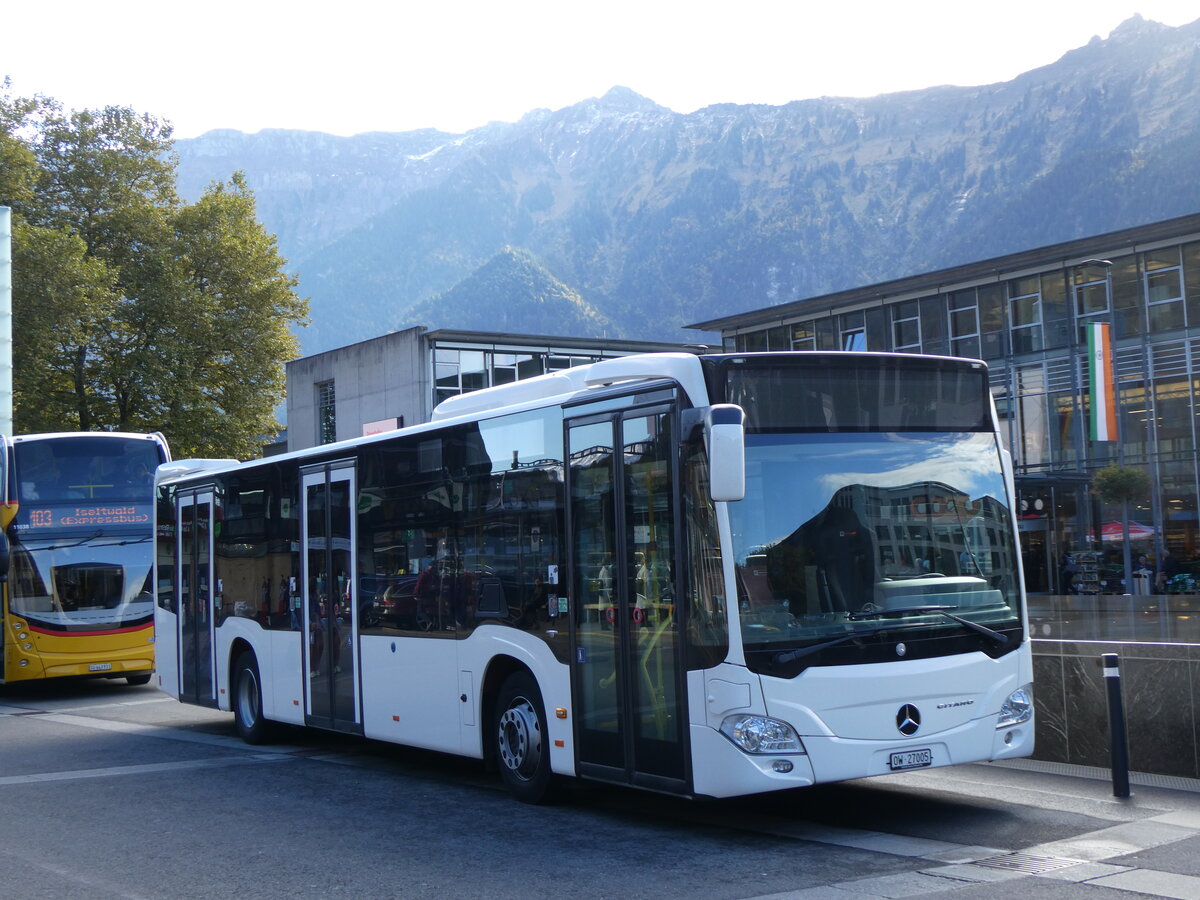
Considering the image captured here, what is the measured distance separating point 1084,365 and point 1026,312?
267 centimetres

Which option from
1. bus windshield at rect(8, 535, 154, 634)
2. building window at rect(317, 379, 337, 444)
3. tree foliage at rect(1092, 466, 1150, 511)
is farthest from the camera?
building window at rect(317, 379, 337, 444)

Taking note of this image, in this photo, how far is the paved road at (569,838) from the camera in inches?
280

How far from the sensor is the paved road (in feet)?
23.3

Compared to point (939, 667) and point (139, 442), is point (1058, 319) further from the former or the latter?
point (939, 667)

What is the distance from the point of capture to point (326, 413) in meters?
56.8

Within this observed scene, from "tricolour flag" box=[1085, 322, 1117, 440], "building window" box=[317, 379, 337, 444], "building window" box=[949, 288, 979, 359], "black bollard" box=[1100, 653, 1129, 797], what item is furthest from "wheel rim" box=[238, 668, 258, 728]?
"building window" box=[317, 379, 337, 444]

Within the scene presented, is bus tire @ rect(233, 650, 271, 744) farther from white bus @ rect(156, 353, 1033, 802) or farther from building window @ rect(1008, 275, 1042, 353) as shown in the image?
building window @ rect(1008, 275, 1042, 353)

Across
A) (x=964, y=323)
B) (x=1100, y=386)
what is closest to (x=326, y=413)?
(x=964, y=323)

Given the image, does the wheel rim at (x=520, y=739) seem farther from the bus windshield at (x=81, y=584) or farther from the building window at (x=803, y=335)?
the building window at (x=803, y=335)

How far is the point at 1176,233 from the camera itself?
37.5 m

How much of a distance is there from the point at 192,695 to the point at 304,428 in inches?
1689

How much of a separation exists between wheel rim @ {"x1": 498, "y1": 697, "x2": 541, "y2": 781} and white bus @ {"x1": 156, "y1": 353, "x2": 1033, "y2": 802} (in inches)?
0.8

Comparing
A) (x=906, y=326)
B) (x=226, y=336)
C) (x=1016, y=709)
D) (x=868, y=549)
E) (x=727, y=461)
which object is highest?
(x=906, y=326)

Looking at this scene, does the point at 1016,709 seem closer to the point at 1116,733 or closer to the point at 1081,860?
the point at 1116,733
